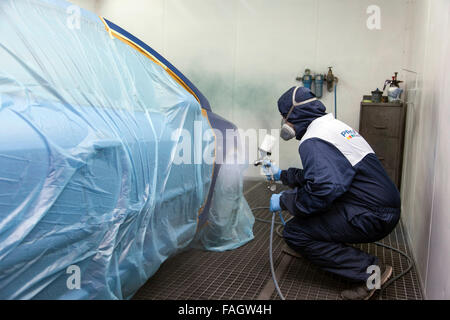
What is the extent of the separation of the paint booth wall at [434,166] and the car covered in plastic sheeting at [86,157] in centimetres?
115

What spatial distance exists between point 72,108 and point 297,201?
3.71 ft

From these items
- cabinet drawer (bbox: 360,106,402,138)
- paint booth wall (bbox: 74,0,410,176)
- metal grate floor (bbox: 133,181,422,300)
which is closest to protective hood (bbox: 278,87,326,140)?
metal grate floor (bbox: 133,181,422,300)

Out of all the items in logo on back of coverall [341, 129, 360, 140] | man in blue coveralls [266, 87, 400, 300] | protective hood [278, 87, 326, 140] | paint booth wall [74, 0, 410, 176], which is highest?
paint booth wall [74, 0, 410, 176]

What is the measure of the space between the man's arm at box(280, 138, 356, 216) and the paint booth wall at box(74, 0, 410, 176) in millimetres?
2782

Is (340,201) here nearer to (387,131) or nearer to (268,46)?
(387,131)

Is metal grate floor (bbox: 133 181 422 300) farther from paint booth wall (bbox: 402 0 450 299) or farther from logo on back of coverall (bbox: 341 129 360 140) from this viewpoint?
logo on back of coverall (bbox: 341 129 360 140)

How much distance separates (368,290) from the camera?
68.7 inches

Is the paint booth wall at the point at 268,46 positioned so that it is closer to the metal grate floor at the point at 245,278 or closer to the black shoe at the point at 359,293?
the metal grate floor at the point at 245,278

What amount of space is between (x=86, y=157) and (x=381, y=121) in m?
3.22

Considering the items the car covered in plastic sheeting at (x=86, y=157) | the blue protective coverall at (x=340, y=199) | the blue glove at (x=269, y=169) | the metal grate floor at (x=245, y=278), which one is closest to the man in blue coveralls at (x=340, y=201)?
the blue protective coverall at (x=340, y=199)

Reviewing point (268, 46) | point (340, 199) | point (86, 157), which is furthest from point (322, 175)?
point (268, 46)

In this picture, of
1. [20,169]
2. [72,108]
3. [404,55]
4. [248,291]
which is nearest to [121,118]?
[72,108]

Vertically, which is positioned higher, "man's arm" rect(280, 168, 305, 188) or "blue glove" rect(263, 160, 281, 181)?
"blue glove" rect(263, 160, 281, 181)

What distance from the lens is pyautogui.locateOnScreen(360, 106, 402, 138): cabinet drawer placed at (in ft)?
11.5
